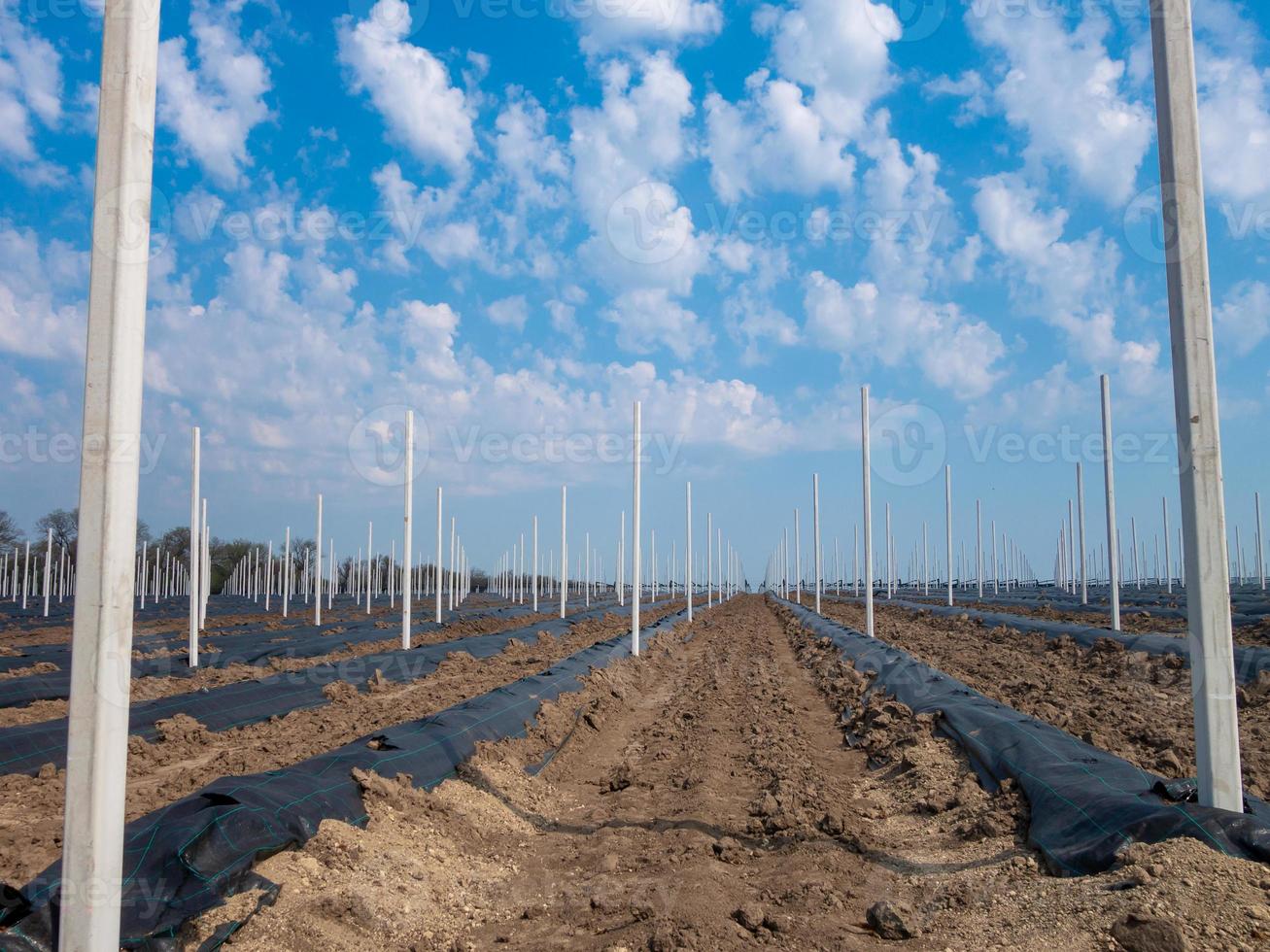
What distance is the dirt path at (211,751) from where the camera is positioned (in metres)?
6.08

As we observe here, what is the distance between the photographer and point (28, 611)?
3600 centimetres

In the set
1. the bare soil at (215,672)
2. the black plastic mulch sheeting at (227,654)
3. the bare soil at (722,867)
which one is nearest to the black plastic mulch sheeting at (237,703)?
the black plastic mulch sheeting at (227,654)

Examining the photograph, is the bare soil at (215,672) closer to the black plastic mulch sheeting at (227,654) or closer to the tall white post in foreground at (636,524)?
the black plastic mulch sheeting at (227,654)

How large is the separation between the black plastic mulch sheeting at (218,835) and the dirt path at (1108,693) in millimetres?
6477

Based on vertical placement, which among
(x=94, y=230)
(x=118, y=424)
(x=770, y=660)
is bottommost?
(x=770, y=660)

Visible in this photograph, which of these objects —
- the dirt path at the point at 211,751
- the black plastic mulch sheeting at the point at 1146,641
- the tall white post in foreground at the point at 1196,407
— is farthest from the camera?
the black plastic mulch sheeting at the point at 1146,641

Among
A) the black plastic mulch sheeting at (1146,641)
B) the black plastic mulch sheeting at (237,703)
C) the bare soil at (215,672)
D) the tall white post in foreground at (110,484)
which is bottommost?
the bare soil at (215,672)

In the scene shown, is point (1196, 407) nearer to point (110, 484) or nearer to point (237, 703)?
point (110, 484)

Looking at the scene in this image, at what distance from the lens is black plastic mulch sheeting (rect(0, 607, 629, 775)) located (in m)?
8.52

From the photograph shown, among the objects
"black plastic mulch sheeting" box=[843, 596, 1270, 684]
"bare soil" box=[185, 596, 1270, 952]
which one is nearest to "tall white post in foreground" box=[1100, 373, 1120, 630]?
"black plastic mulch sheeting" box=[843, 596, 1270, 684]

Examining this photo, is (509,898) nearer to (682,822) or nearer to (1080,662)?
(682,822)

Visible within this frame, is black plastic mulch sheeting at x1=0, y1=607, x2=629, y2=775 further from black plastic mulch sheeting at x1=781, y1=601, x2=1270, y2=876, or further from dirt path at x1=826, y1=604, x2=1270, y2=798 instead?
dirt path at x1=826, y1=604, x2=1270, y2=798

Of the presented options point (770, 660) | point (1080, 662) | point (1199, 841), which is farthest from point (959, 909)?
point (770, 660)

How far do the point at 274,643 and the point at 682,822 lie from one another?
55.5ft
